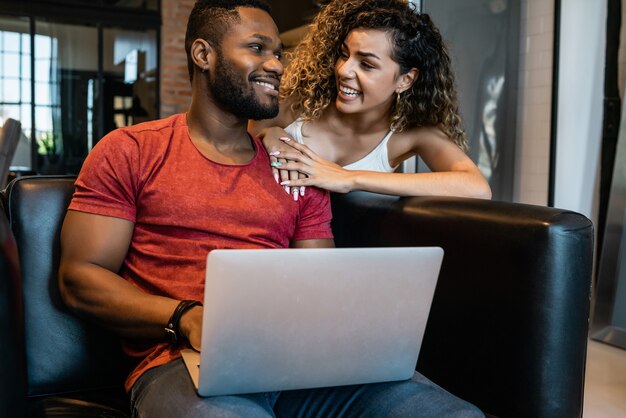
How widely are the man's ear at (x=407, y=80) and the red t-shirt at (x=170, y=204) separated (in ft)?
2.50

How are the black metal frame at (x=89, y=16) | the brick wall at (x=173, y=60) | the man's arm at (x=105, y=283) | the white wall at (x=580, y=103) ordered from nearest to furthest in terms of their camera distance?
1. the man's arm at (x=105, y=283)
2. the white wall at (x=580, y=103)
3. the black metal frame at (x=89, y=16)
4. the brick wall at (x=173, y=60)

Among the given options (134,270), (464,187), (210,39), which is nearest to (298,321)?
(134,270)

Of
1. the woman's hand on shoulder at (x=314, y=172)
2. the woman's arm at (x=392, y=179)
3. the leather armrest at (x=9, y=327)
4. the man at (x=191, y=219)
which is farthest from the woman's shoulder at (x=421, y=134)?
the leather armrest at (x=9, y=327)

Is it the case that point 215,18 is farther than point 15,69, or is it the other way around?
point 15,69

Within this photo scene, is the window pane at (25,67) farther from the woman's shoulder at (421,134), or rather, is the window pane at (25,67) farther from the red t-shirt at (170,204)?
the red t-shirt at (170,204)

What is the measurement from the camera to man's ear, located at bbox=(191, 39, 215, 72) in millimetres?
1547

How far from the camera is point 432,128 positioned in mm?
2074

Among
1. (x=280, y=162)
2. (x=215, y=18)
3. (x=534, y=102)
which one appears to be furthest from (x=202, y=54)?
(x=534, y=102)

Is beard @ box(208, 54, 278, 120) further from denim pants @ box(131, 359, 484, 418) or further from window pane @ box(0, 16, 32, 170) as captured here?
window pane @ box(0, 16, 32, 170)

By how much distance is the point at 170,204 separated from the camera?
4.58ft

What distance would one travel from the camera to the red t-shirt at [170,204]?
136 centimetres

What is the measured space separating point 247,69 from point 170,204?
1.13 ft

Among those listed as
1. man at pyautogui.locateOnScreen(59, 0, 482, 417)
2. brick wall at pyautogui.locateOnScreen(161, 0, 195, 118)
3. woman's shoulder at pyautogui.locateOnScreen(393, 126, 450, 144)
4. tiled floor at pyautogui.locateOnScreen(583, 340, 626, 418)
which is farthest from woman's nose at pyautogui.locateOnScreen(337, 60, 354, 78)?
brick wall at pyautogui.locateOnScreen(161, 0, 195, 118)

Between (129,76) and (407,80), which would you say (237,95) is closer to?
→ (407,80)
